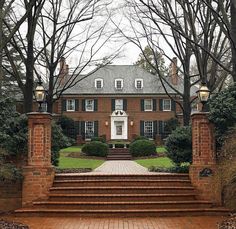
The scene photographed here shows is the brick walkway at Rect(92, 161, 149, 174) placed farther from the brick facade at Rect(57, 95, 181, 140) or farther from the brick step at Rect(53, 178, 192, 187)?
the brick facade at Rect(57, 95, 181, 140)

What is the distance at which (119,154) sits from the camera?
3166cm

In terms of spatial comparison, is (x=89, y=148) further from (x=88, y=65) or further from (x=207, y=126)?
(x=207, y=126)

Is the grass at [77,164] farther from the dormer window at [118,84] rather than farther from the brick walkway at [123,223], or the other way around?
the dormer window at [118,84]

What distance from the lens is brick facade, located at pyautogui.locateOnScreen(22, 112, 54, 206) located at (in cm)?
1080

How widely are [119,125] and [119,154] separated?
10768mm

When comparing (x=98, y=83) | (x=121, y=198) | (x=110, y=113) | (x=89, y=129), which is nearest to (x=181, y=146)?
(x=121, y=198)

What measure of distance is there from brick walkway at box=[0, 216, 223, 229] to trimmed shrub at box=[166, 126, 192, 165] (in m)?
4.45

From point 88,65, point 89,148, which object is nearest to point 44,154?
point 88,65

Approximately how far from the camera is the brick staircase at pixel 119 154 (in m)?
29.4

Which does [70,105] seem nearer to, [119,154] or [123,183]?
[119,154]

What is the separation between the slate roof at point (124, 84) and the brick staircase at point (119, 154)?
10001 mm

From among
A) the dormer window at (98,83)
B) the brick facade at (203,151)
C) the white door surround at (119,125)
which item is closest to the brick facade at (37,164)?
the brick facade at (203,151)

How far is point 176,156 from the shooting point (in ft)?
46.5

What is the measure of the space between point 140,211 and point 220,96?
373cm
